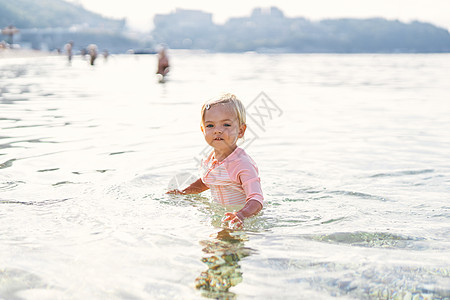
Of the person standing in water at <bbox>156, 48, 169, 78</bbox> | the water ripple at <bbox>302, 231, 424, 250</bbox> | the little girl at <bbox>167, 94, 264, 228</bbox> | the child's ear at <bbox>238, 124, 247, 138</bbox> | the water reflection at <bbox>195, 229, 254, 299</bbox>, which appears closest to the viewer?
the water reflection at <bbox>195, 229, 254, 299</bbox>

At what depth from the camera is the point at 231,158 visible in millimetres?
3871

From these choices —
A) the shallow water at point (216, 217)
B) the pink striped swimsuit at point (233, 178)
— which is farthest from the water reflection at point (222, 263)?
the pink striped swimsuit at point (233, 178)

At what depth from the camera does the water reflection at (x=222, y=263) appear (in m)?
2.59

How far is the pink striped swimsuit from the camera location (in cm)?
Result: 376

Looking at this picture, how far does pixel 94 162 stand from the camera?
6180 mm

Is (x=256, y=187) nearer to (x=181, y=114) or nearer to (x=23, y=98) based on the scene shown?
(x=181, y=114)

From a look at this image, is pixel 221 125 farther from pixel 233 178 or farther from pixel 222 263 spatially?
pixel 222 263

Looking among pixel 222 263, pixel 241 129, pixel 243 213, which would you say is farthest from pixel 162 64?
pixel 222 263

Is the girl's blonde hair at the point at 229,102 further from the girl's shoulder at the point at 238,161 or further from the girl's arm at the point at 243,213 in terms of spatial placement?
the girl's arm at the point at 243,213

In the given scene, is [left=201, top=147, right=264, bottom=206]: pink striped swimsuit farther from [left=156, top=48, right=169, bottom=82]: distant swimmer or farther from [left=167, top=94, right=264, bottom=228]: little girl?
[left=156, top=48, right=169, bottom=82]: distant swimmer

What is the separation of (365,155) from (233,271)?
4.60 m

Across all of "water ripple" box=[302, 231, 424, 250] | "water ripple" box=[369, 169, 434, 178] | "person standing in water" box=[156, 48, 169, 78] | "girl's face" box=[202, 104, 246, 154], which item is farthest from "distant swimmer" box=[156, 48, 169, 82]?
"water ripple" box=[302, 231, 424, 250]

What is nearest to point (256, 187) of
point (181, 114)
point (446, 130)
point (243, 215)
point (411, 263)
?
point (243, 215)

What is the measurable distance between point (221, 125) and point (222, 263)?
1.17 meters
